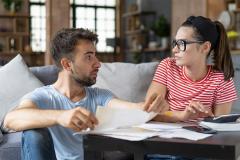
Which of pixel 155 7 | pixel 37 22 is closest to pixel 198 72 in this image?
pixel 155 7

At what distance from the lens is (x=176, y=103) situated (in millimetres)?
2213

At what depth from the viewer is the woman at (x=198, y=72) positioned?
209 cm

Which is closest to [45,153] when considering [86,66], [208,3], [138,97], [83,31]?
[86,66]

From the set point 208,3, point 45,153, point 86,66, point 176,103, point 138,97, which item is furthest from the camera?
point 208,3

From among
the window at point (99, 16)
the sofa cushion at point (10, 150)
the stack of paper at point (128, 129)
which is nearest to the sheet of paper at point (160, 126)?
the stack of paper at point (128, 129)

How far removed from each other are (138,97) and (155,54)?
24.3 ft

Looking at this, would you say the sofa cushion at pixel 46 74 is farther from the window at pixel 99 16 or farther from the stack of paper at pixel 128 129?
the window at pixel 99 16

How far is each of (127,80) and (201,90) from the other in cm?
92

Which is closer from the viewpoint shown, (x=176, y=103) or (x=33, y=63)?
(x=176, y=103)

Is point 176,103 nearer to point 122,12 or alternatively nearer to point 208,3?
point 208,3

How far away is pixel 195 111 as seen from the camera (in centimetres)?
168

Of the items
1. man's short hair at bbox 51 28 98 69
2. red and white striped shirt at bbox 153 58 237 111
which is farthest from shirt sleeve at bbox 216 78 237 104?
man's short hair at bbox 51 28 98 69

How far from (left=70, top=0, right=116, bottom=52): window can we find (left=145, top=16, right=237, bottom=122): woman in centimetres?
961

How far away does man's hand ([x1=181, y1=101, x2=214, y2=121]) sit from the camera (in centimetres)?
166
